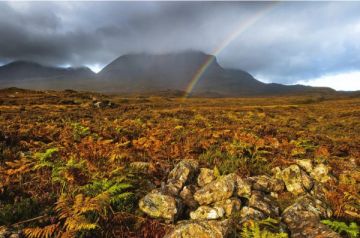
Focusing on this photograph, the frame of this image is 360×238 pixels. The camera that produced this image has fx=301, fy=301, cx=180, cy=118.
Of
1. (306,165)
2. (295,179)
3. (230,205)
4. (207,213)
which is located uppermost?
(306,165)

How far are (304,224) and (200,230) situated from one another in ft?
6.00

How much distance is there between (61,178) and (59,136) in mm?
5054

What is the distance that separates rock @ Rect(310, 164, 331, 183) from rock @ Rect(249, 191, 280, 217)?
1678 mm

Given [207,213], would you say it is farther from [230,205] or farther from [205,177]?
[205,177]

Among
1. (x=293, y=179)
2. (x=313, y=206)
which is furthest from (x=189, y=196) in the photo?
(x=293, y=179)

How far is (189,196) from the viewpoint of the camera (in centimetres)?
595

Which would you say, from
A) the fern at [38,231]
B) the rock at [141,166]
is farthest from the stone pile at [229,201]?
the fern at [38,231]

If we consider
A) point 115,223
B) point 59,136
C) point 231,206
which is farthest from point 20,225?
point 59,136

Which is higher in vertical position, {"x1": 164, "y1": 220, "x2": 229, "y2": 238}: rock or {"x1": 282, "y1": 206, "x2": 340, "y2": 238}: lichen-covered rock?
{"x1": 164, "y1": 220, "x2": 229, "y2": 238}: rock

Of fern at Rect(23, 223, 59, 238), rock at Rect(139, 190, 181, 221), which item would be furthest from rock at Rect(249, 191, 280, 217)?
fern at Rect(23, 223, 59, 238)

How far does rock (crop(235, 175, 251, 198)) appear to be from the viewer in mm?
5973

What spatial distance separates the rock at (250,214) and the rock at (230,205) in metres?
0.15

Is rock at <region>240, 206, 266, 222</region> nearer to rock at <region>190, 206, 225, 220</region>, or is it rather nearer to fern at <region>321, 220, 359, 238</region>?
rock at <region>190, 206, 225, 220</region>

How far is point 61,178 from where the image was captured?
6.21 m
